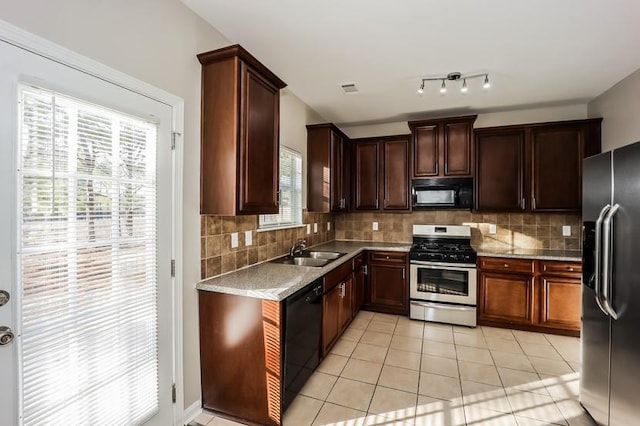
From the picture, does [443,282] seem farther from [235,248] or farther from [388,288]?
[235,248]

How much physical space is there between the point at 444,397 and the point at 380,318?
1.65 m

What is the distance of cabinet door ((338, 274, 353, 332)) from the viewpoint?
10.6 ft

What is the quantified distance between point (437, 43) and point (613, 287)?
201 cm

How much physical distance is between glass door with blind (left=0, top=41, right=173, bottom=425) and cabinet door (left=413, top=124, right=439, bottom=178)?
316 cm

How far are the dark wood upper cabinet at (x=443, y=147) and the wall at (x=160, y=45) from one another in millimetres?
2720

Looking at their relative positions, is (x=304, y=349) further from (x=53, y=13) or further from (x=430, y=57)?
(x=430, y=57)

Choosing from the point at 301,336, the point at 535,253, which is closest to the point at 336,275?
the point at 301,336

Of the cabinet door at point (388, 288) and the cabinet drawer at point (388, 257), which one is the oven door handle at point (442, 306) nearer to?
the cabinet door at point (388, 288)

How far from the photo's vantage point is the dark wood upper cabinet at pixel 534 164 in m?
3.58

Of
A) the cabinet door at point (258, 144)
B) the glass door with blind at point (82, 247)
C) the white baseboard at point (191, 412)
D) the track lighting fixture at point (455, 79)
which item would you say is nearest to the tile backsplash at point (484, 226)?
the track lighting fixture at point (455, 79)

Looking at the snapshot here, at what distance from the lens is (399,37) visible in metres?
2.32

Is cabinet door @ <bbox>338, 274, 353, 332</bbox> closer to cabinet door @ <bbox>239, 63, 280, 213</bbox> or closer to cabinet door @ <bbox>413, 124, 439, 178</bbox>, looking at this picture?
cabinet door @ <bbox>239, 63, 280, 213</bbox>

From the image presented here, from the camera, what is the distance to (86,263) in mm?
1432

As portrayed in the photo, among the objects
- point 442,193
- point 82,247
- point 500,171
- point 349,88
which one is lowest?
point 82,247
